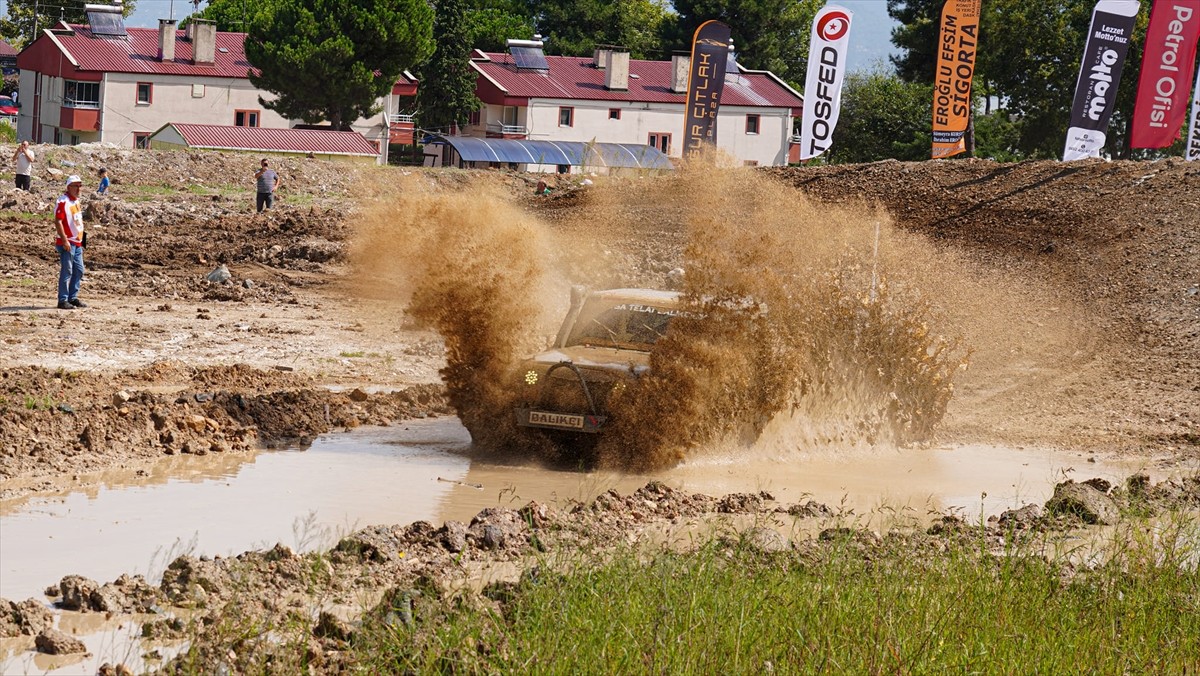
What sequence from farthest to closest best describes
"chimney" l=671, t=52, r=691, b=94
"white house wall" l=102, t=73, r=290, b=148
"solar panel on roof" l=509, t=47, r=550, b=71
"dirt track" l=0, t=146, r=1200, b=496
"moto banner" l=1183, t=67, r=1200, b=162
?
"chimney" l=671, t=52, r=691, b=94
"solar panel on roof" l=509, t=47, r=550, b=71
"white house wall" l=102, t=73, r=290, b=148
"moto banner" l=1183, t=67, r=1200, b=162
"dirt track" l=0, t=146, r=1200, b=496

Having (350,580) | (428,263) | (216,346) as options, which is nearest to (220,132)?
(216,346)

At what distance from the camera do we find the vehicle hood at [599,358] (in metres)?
11.5

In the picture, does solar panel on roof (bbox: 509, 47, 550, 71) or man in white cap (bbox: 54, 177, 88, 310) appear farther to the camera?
solar panel on roof (bbox: 509, 47, 550, 71)

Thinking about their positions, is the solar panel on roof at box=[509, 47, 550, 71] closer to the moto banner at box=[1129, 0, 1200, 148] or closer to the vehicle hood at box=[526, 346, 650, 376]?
the moto banner at box=[1129, 0, 1200, 148]

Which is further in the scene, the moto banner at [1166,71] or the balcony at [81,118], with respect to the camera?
the balcony at [81,118]

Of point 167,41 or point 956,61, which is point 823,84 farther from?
point 167,41

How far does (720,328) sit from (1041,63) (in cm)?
5911

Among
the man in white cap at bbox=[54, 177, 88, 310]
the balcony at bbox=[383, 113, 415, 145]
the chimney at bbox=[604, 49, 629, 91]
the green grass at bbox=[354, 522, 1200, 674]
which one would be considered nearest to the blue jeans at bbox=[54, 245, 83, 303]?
the man in white cap at bbox=[54, 177, 88, 310]

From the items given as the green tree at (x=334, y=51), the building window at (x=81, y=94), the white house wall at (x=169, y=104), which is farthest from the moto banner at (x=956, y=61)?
the building window at (x=81, y=94)

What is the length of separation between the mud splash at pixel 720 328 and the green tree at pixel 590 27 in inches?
2839

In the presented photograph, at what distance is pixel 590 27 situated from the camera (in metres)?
88.0

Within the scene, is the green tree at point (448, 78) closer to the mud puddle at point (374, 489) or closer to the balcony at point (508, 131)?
the balcony at point (508, 131)

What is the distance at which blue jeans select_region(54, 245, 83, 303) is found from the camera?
18000 millimetres

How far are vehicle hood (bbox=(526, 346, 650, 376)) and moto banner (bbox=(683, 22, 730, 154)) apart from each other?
78.4ft
